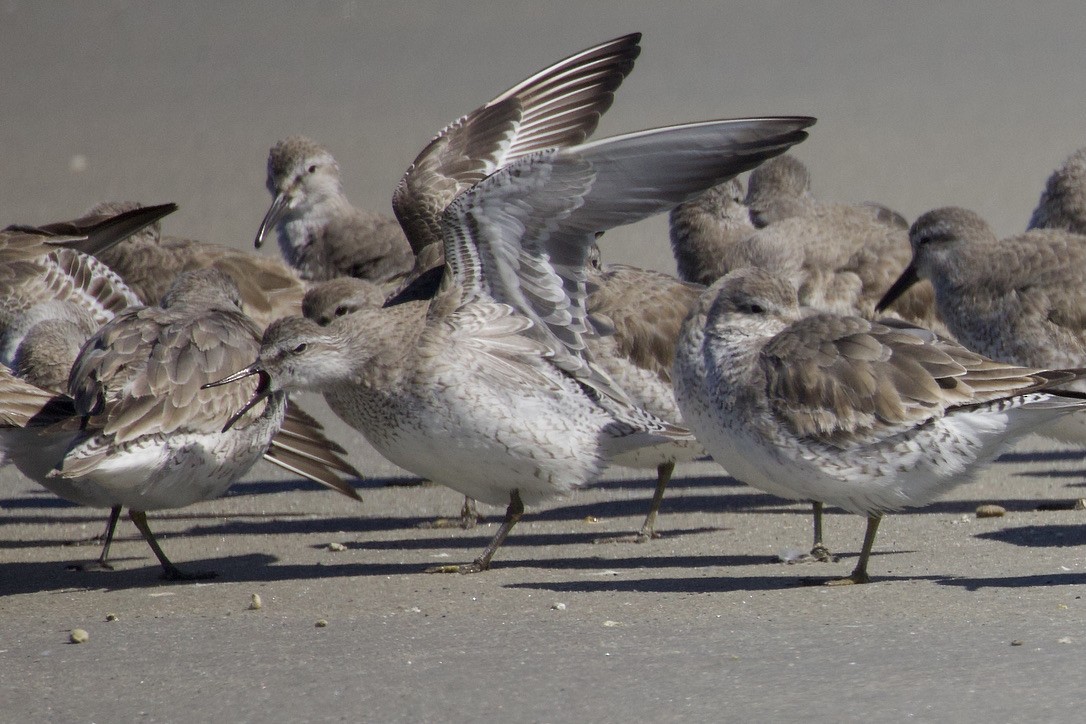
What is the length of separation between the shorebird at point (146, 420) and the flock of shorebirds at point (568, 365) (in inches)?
0.4

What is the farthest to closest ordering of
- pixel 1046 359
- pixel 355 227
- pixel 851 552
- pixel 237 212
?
pixel 237 212, pixel 355 227, pixel 1046 359, pixel 851 552

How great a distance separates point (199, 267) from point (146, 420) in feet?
14.1

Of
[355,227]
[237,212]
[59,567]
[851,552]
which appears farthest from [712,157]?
[237,212]

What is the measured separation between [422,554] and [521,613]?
60.5 inches

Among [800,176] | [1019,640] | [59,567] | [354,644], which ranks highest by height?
[800,176]

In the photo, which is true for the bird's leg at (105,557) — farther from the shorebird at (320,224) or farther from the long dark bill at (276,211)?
the long dark bill at (276,211)

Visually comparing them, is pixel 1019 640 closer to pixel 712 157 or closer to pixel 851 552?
pixel 851 552

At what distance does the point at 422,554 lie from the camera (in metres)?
7.20

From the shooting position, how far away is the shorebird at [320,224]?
11.4 meters

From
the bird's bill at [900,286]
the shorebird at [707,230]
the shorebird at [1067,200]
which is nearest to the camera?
the bird's bill at [900,286]

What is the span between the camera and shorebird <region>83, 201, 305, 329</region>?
10305mm

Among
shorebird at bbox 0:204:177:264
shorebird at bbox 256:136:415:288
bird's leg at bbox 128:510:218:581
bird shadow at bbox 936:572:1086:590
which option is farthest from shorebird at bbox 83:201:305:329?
bird shadow at bbox 936:572:1086:590

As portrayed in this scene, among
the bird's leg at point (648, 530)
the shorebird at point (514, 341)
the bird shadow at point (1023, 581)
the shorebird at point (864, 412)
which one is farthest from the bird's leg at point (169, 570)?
the bird shadow at point (1023, 581)

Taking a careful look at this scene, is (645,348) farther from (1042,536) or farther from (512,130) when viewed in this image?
(1042,536)
